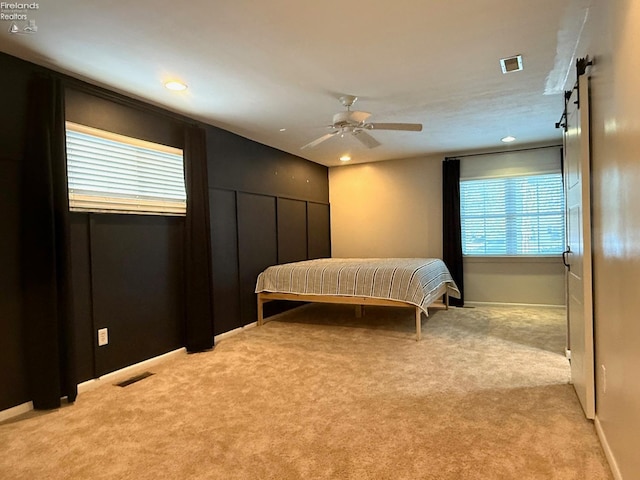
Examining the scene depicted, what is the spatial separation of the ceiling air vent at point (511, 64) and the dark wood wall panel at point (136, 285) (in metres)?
3.12

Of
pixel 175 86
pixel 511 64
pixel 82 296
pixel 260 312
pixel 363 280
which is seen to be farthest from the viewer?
pixel 260 312

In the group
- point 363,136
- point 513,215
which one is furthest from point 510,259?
point 363,136

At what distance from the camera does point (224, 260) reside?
4461 mm

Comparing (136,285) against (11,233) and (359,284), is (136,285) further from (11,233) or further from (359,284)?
(359,284)

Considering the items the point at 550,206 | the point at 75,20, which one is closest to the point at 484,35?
the point at 75,20

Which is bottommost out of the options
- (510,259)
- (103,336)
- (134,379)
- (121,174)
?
(134,379)

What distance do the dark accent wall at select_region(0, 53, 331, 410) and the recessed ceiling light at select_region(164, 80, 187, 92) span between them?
479mm

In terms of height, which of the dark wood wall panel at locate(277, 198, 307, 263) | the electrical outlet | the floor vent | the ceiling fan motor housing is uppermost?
the ceiling fan motor housing

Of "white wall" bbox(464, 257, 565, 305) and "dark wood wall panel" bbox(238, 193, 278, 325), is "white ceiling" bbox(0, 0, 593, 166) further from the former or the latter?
"white wall" bbox(464, 257, 565, 305)

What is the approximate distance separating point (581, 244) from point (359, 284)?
241 cm

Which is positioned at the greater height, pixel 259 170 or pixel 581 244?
pixel 259 170

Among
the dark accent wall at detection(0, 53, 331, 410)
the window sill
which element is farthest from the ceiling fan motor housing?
the window sill

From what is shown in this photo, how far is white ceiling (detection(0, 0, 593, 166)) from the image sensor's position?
6.88ft

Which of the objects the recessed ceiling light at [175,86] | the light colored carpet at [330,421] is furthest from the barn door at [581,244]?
the recessed ceiling light at [175,86]
